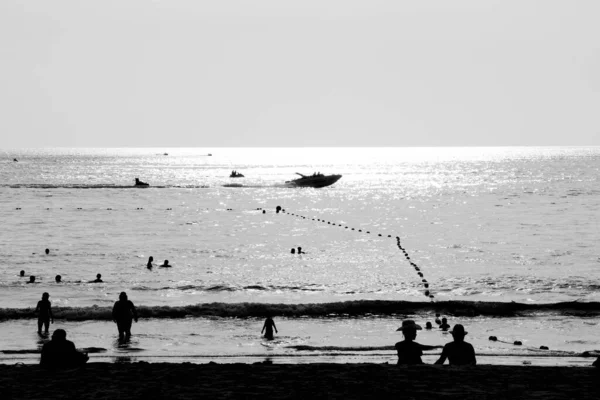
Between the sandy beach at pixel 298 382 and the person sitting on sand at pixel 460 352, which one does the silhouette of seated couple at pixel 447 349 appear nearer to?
the person sitting on sand at pixel 460 352

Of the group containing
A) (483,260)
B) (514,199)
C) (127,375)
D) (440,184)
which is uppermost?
(440,184)

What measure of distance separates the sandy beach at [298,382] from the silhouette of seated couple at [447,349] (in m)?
0.22

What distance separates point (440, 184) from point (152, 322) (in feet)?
456

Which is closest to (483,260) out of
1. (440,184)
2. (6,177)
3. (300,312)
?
(300,312)

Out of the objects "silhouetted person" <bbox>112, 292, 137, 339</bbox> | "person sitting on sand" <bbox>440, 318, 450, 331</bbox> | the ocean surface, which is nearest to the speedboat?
the ocean surface

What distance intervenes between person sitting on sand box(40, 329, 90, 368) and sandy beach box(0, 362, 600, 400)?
0.23 meters

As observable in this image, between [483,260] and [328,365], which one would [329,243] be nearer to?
[483,260]

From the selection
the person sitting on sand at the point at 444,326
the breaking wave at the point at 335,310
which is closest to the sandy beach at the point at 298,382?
the person sitting on sand at the point at 444,326

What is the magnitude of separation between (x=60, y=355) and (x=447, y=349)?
610cm

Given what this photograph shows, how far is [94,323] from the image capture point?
28047 mm

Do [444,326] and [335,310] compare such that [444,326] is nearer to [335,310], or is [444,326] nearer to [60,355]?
[335,310]

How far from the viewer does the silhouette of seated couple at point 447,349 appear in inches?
495

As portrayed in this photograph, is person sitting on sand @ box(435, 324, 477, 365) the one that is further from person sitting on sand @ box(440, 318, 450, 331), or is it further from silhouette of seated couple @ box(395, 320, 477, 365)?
person sitting on sand @ box(440, 318, 450, 331)

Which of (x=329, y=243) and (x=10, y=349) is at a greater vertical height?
(x=329, y=243)
